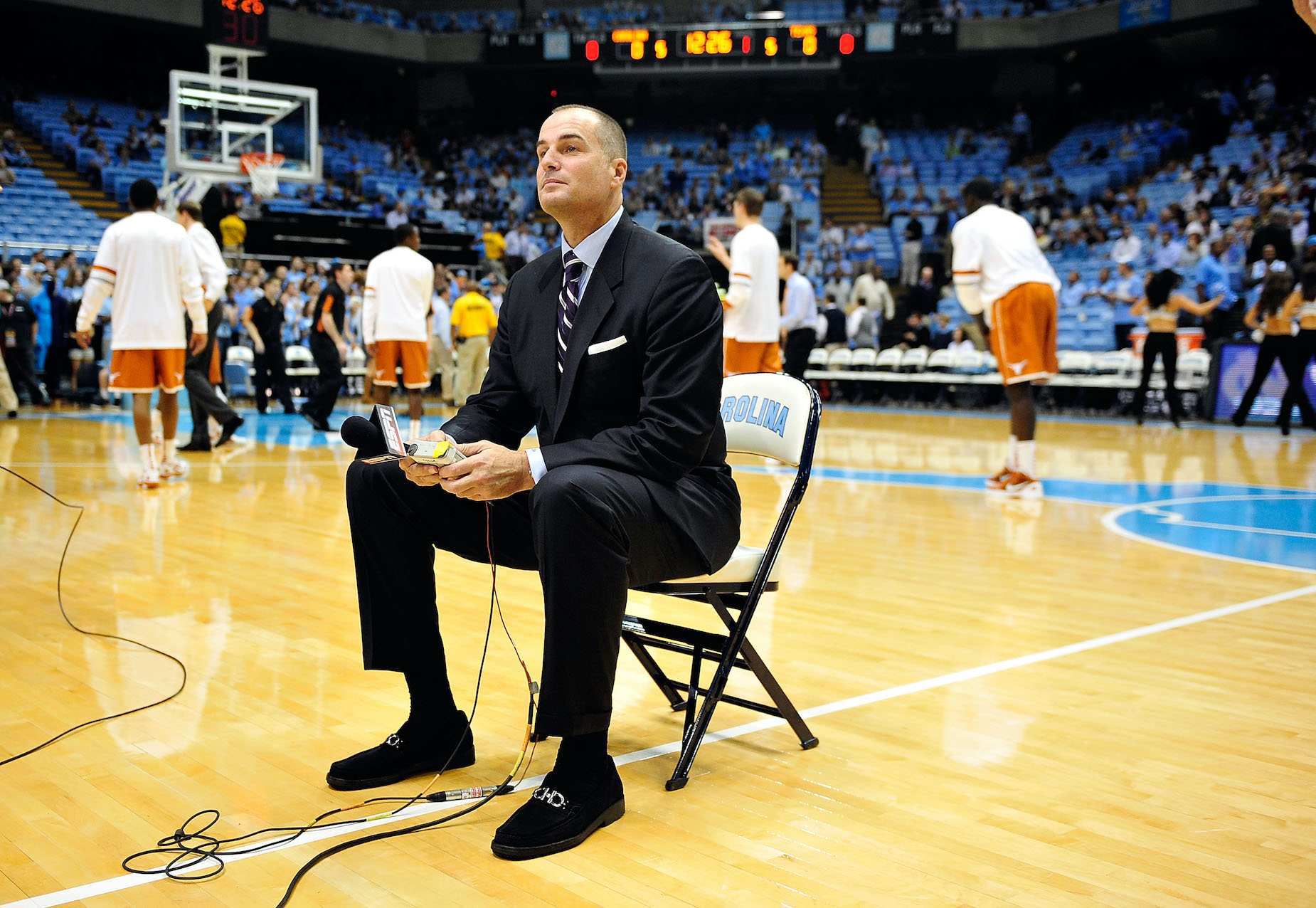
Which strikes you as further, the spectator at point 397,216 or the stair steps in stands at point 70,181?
the spectator at point 397,216

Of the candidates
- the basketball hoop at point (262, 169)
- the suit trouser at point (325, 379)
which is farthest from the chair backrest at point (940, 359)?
the basketball hoop at point (262, 169)

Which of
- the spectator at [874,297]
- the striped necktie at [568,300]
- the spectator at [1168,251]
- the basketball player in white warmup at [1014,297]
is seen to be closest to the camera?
the striped necktie at [568,300]

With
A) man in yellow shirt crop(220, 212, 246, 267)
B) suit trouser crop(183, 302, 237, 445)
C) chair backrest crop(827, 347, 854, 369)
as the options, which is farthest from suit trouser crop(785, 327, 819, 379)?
man in yellow shirt crop(220, 212, 246, 267)

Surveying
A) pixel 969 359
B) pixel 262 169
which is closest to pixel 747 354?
pixel 969 359

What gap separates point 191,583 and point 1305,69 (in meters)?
25.8

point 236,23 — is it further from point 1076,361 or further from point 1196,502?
point 1196,502

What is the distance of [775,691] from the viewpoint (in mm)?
2943

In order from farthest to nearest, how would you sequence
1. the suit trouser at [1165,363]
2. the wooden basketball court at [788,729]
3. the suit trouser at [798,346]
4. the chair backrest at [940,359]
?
1. the chair backrest at [940,359]
2. the suit trouser at [1165,363]
3. the suit trouser at [798,346]
4. the wooden basketball court at [788,729]

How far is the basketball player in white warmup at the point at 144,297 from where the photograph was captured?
7.38 m

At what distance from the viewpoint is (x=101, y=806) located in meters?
2.50

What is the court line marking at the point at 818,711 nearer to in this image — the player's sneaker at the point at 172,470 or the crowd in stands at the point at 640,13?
the player's sneaker at the point at 172,470

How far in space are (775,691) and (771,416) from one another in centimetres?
77

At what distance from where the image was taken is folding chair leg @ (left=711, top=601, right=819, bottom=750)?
2898 mm

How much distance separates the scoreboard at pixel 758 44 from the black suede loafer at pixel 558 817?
25.2m
